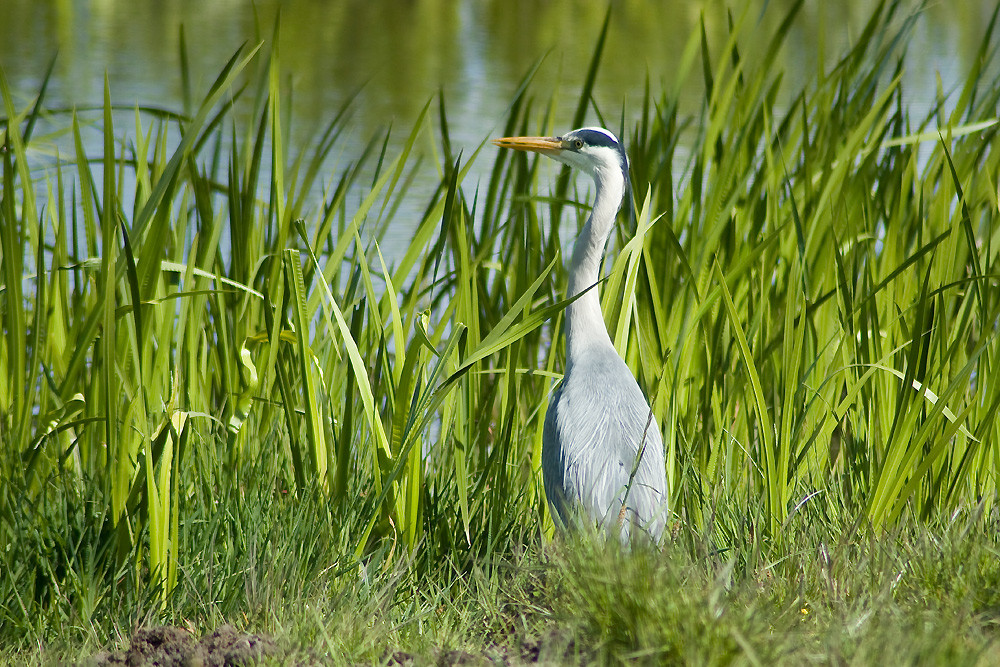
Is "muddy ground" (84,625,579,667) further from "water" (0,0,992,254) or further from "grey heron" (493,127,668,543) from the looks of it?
"water" (0,0,992,254)

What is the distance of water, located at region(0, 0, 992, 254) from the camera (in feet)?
30.3

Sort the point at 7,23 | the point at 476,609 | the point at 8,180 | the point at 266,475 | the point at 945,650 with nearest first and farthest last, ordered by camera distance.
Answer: the point at 945,650
the point at 8,180
the point at 476,609
the point at 266,475
the point at 7,23

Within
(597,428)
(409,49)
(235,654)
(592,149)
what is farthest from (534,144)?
(409,49)

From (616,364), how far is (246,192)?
0.98m

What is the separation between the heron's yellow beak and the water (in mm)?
3403

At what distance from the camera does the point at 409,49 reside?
1366 cm

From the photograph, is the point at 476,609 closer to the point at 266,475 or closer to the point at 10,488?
the point at 266,475

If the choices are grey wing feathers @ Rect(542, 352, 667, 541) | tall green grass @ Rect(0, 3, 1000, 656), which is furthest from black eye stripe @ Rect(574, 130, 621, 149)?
grey wing feathers @ Rect(542, 352, 667, 541)

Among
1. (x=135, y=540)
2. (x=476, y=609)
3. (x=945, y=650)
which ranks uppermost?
(x=945, y=650)

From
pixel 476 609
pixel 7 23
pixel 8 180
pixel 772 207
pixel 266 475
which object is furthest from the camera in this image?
pixel 7 23

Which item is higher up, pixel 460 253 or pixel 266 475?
pixel 460 253

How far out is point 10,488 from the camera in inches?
72.7

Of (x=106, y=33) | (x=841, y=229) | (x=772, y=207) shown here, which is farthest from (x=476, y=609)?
(x=106, y=33)

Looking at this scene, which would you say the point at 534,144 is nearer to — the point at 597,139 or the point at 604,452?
the point at 597,139
